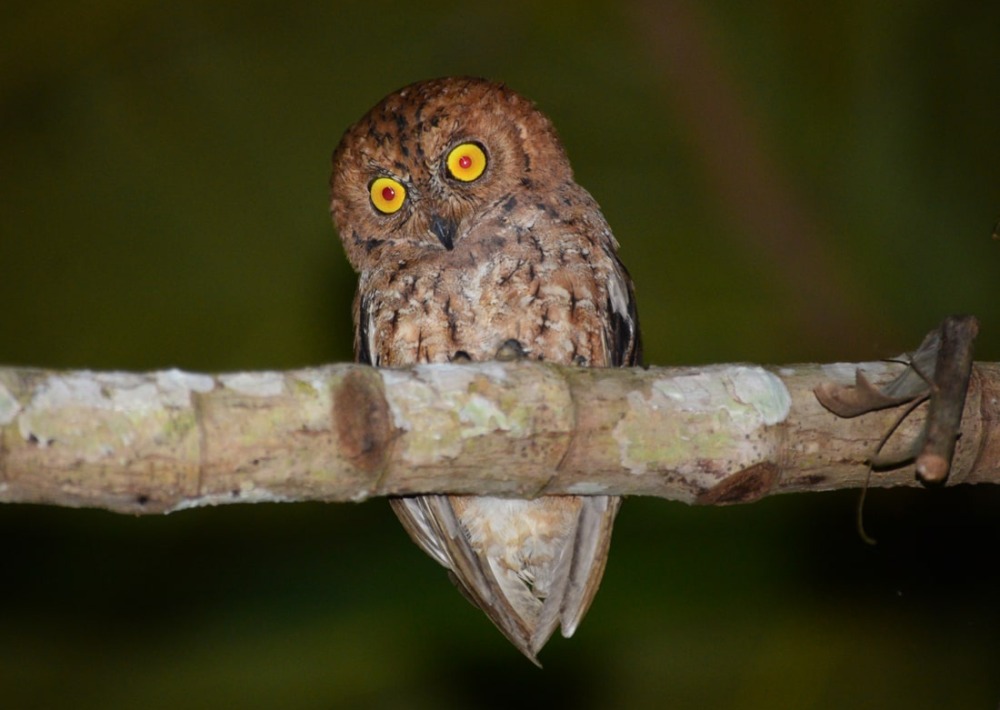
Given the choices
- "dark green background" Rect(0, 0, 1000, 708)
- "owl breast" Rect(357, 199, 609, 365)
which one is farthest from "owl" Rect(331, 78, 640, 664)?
"dark green background" Rect(0, 0, 1000, 708)

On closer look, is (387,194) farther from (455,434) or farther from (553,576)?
(455,434)

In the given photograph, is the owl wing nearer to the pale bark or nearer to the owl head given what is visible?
the owl head

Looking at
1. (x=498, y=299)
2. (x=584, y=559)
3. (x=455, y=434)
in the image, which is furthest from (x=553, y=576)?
(x=455, y=434)

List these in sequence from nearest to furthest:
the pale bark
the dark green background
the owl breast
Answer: the pale bark, the owl breast, the dark green background

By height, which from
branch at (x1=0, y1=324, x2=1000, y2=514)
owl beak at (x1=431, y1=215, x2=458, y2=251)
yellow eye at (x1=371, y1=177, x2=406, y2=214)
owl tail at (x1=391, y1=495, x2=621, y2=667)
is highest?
yellow eye at (x1=371, y1=177, x2=406, y2=214)

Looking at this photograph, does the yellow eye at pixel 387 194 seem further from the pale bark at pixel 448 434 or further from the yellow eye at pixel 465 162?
the pale bark at pixel 448 434

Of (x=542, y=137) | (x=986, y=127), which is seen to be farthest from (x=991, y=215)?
(x=542, y=137)

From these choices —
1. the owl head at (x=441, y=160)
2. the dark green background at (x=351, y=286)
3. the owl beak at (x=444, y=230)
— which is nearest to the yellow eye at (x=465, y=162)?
the owl head at (x=441, y=160)
